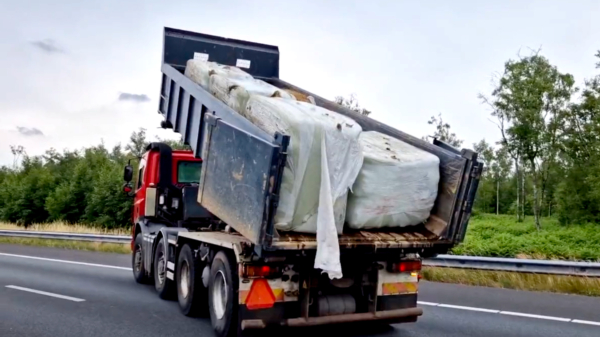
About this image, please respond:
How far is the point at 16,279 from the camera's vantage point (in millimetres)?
11586

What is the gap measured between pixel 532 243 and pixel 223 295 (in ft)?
52.4

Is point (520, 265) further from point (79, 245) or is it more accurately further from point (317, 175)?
point (79, 245)

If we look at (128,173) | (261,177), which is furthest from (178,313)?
(128,173)

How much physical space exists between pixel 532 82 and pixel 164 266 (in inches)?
1104

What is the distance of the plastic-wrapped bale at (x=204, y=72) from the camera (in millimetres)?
7793

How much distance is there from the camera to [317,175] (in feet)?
18.9

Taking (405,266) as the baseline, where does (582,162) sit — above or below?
above

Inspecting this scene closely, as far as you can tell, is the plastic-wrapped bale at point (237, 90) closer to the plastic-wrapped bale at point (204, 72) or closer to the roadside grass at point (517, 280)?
the plastic-wrapped bale at point (204, 72)

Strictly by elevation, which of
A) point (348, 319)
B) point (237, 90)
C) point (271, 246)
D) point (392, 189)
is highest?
point (237, 90)

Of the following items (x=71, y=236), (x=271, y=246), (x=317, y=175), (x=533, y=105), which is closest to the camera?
(x=271, y=246)

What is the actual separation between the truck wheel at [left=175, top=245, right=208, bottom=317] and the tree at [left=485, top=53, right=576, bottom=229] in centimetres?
2777

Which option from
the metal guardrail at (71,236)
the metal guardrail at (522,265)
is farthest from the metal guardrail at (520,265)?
the metal guardrail at (71,236)

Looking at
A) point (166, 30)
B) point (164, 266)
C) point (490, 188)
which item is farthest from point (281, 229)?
point (490, 188)

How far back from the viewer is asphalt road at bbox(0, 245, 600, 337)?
6855 mm
